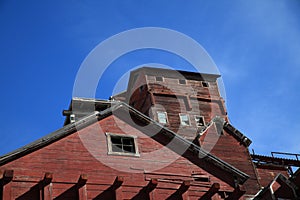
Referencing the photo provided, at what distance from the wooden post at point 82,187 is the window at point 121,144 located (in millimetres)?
2742

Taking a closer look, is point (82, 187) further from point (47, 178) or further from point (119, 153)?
point (119, 153)

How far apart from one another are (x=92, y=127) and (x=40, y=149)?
309 cm

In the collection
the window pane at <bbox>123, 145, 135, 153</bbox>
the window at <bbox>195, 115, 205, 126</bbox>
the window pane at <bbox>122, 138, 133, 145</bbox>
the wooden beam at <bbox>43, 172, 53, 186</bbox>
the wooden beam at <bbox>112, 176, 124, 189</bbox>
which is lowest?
the wooden beam at <bbox>112, 176, 124, 189</bbox>

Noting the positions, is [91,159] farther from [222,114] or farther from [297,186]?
[222,114]

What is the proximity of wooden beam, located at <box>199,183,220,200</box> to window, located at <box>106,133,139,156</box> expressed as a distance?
3917 mm

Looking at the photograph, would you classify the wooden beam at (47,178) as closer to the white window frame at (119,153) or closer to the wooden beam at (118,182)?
the wooden beam at (118,182)

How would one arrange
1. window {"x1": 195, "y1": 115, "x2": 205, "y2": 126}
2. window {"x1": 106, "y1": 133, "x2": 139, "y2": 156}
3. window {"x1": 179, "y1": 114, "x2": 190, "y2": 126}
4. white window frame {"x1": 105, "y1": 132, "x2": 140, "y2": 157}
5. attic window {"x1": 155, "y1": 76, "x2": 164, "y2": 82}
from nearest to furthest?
white window frame {"x1": 105, "y1": 132, "x2": 140, "y2": 157}
window {"x1": 106, "y1": 133, "x2": 139, "y2": 156}
window {"x1": 179, "y1": 114, "x2": 190, "y2": 126}
window {"x1": 195, "y1": 115, "x2": 205, "y2": 126}
attic window {"x1": 155, "y1": 76, "x2": 164, "y2": 82}

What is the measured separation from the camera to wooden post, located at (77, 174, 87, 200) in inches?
841

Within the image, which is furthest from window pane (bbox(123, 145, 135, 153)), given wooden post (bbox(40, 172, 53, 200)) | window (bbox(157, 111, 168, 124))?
window (bbox(157, 111, 168, 124))

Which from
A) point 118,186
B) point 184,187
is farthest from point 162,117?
point 118,186

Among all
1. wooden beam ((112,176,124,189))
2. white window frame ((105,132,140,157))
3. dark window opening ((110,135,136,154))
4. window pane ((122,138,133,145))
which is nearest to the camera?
wooden beam ((112,176,124,189))

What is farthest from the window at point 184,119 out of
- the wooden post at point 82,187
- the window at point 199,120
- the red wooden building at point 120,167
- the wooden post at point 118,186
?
the wooden post at point 82,187

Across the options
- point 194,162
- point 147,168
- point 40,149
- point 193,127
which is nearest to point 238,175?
point 194,162

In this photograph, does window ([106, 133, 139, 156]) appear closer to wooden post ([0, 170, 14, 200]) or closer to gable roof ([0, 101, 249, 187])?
gable roof ([0, 101, 249, 187])
